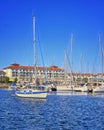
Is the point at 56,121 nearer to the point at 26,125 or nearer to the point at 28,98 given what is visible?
the point at 26,125

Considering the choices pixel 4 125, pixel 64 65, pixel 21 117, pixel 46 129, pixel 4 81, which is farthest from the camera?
pixel 4 81

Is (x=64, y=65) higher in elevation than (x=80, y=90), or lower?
higher

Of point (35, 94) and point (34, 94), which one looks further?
point (34, 94)

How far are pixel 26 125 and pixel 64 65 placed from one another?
3005 inches

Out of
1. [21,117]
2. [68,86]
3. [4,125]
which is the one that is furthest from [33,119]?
[68,86]

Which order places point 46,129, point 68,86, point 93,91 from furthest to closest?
Answer: 1. point 68,86
2. point 93,91
3. point 46,129

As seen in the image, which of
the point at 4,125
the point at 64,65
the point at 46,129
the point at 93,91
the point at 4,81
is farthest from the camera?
the point at 4,81

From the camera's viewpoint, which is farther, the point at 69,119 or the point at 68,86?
the point at 68,86

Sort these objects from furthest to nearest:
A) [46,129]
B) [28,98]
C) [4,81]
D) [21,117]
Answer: [4,81] < [28,98] < [21,117] < [46,129]

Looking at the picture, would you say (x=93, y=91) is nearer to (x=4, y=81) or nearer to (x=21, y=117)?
(x=21, y=117)

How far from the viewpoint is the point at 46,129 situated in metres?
23.6

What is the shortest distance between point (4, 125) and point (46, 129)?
12.2ft

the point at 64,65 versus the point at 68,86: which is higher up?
the point at 64,65

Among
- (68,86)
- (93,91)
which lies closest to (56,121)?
(93,91)
